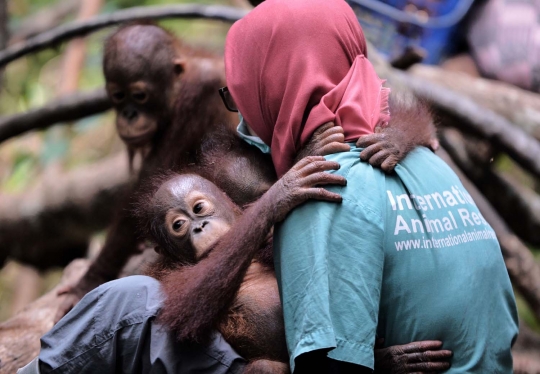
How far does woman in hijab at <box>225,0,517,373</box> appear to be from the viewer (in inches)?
68.9

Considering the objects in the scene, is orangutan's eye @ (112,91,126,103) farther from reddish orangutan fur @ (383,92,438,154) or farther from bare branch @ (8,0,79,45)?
bare branch @ (8,0,79,45)

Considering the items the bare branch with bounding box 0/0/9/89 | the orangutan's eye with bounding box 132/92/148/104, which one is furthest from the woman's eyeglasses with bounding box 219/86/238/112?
the bare branch with bounding box 0/0/9/89

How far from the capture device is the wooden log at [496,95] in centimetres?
474

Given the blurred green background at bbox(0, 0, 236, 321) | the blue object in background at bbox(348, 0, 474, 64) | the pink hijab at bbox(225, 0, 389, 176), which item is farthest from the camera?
the blurred green background at bbox(0, 0, 236, 321)

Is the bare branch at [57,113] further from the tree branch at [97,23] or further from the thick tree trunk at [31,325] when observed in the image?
the thick tree trunk at [31,325]

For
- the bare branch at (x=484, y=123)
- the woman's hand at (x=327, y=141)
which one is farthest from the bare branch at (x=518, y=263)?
the woman's hand at (x=327, y=141)

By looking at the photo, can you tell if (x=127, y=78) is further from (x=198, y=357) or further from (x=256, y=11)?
(x=198, y=357)

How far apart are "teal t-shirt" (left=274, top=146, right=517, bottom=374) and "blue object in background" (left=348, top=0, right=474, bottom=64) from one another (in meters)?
3.37

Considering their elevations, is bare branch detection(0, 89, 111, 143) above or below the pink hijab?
below

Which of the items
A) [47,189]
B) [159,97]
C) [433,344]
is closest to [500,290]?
[433,344]

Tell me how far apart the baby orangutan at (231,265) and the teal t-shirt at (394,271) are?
0.19 feet

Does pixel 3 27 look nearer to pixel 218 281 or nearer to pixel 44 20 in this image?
pixel 44 20

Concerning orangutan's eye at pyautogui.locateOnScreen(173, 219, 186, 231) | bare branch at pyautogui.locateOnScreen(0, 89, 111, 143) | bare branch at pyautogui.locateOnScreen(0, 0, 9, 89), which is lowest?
bare branch at pyautogui.locateOnScreen(0, 89, 111, 143)

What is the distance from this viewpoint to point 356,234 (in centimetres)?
177
